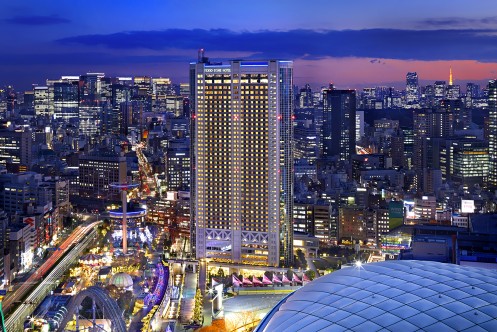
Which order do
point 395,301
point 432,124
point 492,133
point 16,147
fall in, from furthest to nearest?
point 432,124, point 16,147, point 492,133, point 395,301

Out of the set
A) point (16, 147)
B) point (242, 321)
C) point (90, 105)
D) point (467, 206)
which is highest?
point (90, 105)

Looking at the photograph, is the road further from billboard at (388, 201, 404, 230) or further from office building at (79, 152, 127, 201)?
billboard at (388, 201, 404, 230)

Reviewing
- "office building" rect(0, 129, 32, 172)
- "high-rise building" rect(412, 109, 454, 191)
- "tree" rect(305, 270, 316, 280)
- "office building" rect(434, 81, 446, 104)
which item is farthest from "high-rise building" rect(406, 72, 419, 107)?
"tree" rect(305, 270, 316, 280)

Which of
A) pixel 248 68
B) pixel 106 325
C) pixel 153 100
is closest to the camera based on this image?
pixel 106 325

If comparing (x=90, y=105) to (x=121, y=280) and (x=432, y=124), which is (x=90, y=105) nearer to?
(x=432, y=124)

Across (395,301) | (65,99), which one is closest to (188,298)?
(395,301)

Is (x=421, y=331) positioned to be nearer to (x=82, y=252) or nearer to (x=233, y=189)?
(x=233, y=189)

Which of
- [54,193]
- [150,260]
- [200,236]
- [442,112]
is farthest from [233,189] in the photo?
[442,112]
